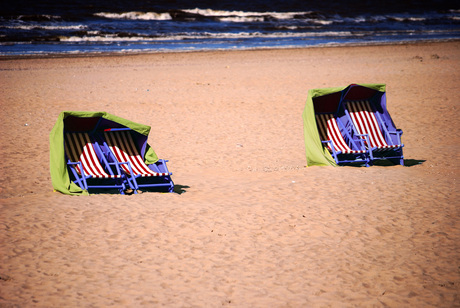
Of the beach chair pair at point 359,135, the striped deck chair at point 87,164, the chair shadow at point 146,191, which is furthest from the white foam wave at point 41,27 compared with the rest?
the chair shadow at point 146,191

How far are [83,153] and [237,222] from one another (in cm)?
328

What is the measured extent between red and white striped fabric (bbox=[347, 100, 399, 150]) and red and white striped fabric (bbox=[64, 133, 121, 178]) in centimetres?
542

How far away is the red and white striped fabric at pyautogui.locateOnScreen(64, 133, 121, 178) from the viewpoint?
7855mm

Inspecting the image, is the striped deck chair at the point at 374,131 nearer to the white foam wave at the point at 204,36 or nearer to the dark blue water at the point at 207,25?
the dark blue water at the point at 207,25

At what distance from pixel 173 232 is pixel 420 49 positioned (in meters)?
23.9

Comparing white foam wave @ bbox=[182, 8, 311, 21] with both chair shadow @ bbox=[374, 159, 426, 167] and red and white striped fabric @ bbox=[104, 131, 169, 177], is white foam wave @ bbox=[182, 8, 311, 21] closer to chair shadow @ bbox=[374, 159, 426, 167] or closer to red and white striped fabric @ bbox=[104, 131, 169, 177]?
chair shadow @ bbox=[374, 159, 426, 167]

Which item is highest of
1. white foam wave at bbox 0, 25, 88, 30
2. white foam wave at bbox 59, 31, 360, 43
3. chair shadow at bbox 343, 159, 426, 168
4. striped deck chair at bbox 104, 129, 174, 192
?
white foam wave at bbox 0, 25, 88, 30

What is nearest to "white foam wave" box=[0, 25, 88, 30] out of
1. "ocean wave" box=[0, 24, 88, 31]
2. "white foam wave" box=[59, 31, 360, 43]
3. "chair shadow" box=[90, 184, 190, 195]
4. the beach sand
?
A: "ocean wave" box=[0, 24, 88, 31]

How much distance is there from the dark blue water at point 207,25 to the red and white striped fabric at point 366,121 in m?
19.6

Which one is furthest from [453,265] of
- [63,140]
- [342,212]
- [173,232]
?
[63,140]

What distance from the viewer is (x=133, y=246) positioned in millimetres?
5797

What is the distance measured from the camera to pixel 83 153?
318 inches

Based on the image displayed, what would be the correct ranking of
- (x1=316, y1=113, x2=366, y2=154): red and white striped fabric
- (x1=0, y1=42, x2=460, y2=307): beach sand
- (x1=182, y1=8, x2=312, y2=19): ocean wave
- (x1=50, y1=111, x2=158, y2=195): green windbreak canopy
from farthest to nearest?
(x1=182, y1=8, x2=312, y2=19): ocean wave → (x1=316, y1=113, x2=366, y2=154): red and white striped fabric → (x1=50, y1=111, x2=158, y2=195): green windbreak canopy → (x1=0, y1=42, x2=460, y2=307): beach sand

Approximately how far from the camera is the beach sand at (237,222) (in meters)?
4.93
